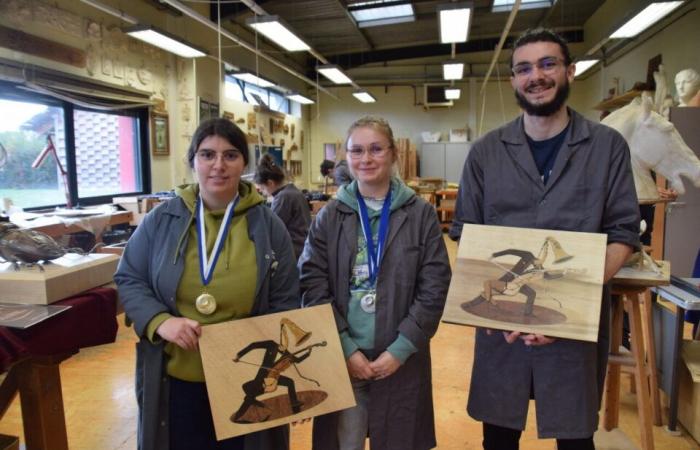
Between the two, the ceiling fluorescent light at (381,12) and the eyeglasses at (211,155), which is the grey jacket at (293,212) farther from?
the ceiling fluorescent light at (381,12)

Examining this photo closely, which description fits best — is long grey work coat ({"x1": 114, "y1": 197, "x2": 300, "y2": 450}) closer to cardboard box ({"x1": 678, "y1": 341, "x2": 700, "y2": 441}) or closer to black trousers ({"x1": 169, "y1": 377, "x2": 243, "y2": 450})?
black trousers ({"x1": 169, "y1": 377, "x2": 243, "y2": 450})

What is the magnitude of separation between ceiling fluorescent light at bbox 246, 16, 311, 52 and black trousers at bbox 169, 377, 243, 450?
4.21 metres

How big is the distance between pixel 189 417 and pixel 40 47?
15.0 ft

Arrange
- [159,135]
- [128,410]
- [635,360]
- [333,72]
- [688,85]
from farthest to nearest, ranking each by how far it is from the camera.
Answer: [333,72] < [159,135] < [688,85] < [128,410] < [635,360]

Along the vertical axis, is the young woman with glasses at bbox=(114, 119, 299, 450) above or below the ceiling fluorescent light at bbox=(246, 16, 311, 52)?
below

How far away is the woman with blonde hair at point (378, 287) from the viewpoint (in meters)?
1.46

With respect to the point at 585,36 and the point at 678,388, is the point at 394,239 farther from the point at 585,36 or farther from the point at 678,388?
the point at 585,36

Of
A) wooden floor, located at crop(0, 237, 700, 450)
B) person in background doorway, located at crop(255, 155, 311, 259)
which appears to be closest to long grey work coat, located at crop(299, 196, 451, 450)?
wooden floor, located at crop(0, 237, 700, 450)

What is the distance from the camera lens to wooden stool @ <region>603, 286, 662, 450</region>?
2.05 m

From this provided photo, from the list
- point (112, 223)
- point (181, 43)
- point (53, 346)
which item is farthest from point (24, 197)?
point (53, 346)

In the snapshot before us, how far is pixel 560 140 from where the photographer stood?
58.2 inches

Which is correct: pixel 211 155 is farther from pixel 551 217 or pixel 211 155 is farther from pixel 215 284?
pixel 551 217

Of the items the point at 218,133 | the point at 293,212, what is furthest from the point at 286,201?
the point at 218,133

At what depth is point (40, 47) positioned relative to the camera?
462 cm
